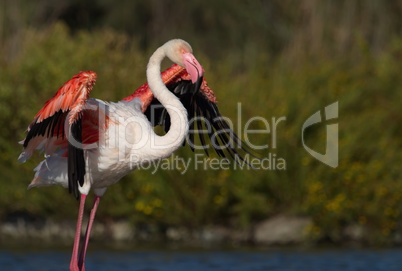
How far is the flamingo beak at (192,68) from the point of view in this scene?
913 centimetres

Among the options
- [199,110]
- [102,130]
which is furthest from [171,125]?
[199,110]

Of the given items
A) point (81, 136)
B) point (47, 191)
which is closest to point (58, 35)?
point (47, 191)

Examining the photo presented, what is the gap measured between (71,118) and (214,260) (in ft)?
16.7

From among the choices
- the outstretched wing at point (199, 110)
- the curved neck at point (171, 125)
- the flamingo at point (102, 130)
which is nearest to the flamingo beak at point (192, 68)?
the flamingo at point (102, 130)

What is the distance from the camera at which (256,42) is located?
25672 mm

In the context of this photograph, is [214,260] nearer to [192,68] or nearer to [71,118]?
[192,68]

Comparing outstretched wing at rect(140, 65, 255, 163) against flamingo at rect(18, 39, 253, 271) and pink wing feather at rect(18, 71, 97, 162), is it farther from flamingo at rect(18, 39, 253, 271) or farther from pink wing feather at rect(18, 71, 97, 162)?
pink wing feather at rect(18, 71, 97, 162)

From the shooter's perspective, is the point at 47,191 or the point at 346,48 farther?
the point at 346,48

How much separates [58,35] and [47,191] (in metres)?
2.91

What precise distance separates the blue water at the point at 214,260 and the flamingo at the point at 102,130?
3025mm

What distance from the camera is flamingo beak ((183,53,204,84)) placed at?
913 centimetres

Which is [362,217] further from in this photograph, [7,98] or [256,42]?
[256,42]

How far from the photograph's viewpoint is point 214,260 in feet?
43.7

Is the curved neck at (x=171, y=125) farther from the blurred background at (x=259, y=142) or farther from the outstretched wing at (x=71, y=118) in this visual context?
the blurred background at (x=259, y=142)
